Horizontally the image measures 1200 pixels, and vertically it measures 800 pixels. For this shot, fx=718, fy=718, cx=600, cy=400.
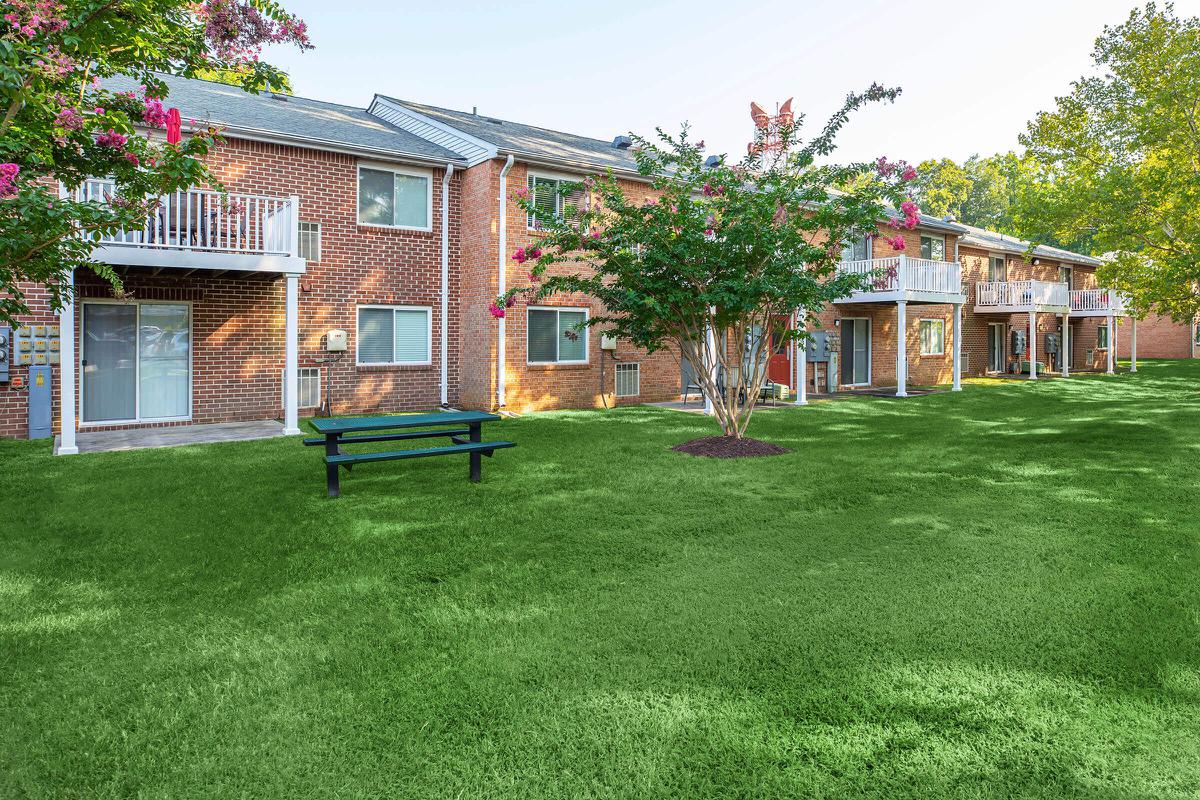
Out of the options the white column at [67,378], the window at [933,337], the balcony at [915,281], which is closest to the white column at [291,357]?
the white column at [67,378]

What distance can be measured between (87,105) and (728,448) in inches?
296

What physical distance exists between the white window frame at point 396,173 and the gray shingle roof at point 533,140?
1.37 metres

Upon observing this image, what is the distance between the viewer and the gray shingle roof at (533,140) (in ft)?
48.4

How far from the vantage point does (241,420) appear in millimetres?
12688

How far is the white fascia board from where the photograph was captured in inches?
569

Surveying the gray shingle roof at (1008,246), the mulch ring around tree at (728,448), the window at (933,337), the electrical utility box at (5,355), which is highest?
the gray shingle roof at (1008,246)

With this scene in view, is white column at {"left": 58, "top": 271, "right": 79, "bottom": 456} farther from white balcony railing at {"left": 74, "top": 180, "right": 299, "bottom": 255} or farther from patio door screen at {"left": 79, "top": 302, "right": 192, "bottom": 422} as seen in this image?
patio door screen at {"left": 79, "top": 302, "right": 192, "bottom": 422}

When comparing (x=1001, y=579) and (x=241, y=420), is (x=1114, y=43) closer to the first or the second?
(x=1001, y=579)

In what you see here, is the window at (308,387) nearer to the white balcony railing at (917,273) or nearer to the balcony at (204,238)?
the balcony at (204,238)

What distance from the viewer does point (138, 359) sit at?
11.8 metres

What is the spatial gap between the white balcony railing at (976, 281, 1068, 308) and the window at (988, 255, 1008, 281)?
91 cm

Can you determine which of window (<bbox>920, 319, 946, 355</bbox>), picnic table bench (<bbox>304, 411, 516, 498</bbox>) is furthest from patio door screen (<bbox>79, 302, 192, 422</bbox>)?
window (<bbox>920, 319, 946, 355</bbox>)

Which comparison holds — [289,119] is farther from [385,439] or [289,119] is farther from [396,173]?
[385,439]

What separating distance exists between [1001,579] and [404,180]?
13272 mm
